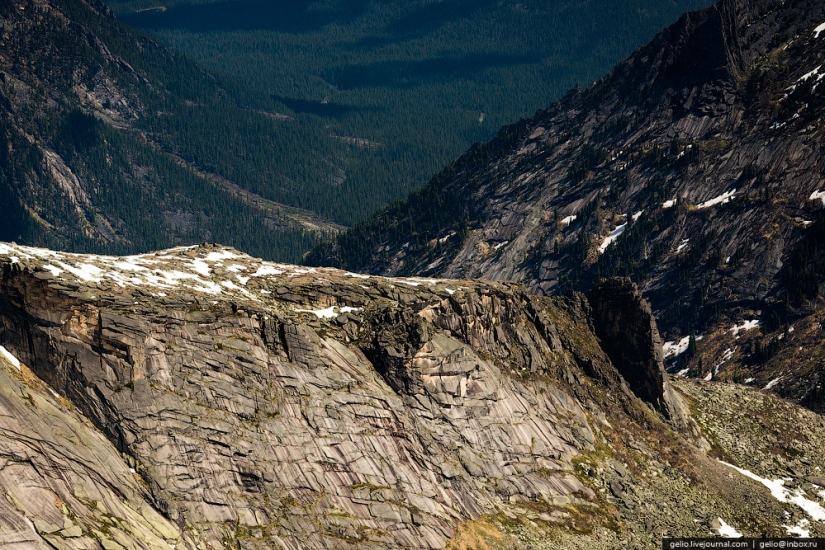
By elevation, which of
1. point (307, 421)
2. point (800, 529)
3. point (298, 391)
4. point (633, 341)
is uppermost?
point (633, 341)

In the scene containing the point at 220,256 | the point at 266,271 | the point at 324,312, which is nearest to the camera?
the point at 324,312

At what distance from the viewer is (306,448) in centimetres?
11438

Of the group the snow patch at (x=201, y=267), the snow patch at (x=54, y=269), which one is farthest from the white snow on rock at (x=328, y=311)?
the snow patch at (x=54, y=269)

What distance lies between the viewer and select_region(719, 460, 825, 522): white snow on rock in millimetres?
143000

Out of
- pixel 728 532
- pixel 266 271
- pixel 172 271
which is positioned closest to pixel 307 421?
pixel 172 271

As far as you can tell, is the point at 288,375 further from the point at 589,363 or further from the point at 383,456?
the point at 589,363

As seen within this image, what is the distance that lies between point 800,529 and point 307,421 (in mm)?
58775

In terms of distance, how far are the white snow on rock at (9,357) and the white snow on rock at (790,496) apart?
285 ft

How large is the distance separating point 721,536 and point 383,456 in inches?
1548

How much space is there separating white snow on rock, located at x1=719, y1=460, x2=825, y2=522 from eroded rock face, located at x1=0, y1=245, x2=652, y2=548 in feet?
75.8

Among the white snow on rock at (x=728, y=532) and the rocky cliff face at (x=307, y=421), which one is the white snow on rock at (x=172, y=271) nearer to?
the rocky cliff face at (x=307, y=421)

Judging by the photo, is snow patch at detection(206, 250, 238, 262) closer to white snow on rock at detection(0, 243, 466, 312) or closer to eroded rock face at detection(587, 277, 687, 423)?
white snow on rock at detection(0, 243, 466, 312)

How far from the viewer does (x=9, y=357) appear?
351 feet

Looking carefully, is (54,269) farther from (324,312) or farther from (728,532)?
(728,532)
